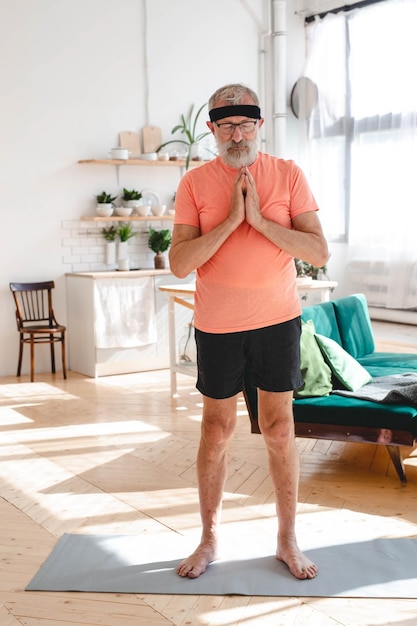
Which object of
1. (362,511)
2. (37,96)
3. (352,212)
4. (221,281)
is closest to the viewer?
(221,281)

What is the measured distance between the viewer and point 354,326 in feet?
16.0

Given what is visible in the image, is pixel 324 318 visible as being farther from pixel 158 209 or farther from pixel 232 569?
pixel 158 209

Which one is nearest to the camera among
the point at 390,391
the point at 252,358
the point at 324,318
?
the point at 252,358

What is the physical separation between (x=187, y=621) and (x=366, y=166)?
6321 mm

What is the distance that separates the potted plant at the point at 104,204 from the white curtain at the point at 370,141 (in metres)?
2.54

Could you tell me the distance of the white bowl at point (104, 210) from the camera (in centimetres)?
711

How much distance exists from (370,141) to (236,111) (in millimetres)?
5752

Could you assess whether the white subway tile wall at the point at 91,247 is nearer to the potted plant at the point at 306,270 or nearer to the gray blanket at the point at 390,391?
the potted plant at the point at 306,270

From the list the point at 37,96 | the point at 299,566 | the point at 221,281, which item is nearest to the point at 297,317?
the point at 221,281

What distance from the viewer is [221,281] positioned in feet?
8.68

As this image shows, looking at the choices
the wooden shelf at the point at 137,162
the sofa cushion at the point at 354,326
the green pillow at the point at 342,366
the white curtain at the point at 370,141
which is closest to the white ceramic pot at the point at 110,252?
the wooden shelf at the point at 137,162

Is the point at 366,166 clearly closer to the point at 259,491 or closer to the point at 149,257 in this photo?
the point at 149,257

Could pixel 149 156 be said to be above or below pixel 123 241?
above

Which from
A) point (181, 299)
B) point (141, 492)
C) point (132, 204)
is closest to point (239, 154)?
point (141, 492)
